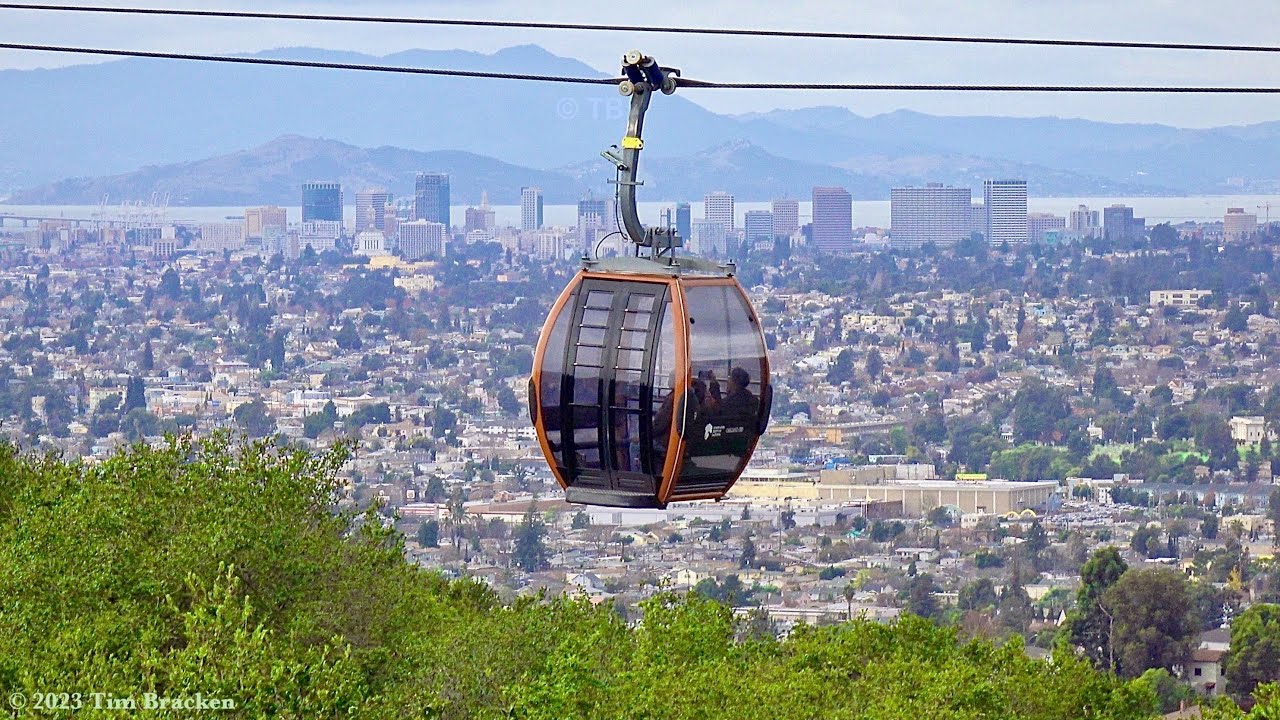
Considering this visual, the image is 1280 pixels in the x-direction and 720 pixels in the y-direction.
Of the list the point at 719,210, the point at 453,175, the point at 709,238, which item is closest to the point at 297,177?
the point at 453,175

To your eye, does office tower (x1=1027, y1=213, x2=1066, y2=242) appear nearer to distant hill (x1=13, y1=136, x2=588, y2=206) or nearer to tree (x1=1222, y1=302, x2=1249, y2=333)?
tree (x1=1222, y1=302, x2=1249, y2=333)

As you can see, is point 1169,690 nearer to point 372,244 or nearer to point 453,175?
point 372,244

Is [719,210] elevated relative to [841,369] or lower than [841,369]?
elevated

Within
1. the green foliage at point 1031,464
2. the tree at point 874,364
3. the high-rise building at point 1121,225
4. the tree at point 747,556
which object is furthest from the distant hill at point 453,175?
the tree at point 747,556

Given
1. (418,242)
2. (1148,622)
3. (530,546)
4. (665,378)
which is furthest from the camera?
(418,242)

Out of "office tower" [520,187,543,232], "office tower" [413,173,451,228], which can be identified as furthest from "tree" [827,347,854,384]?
"office tower" [413,173,451,228]

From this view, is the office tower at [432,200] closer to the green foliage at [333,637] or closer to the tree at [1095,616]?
the tree at [1095,616]

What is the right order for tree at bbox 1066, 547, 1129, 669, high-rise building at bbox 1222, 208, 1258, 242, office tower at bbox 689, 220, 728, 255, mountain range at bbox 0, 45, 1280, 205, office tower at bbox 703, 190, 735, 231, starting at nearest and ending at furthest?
1. tree at bbox 1066, 547, 1129, 669
2. office tower at bbox 689, 220, 728, 255
3. high-rise building at bbox 1222, 208, 1258, 242
4. office tower at bbox 703, 190, 735, 231
5. mountain range at bbox 0, 45, 1280, 205
